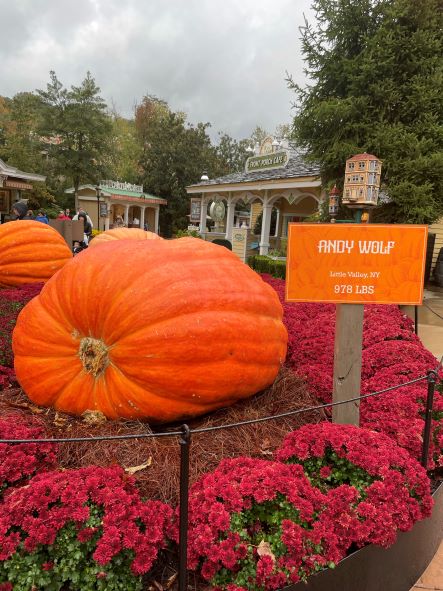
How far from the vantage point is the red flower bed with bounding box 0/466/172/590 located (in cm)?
140

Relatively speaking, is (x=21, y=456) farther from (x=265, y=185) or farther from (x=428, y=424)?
(x=265, y=185)

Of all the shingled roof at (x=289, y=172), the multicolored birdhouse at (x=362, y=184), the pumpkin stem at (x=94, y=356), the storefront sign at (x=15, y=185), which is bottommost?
the pumpkin stem at (x=94, y=356)

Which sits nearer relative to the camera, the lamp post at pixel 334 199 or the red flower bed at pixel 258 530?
the red flower bed at pixel 258 530

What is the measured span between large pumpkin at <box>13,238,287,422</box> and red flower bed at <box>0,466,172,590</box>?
0.68 metres

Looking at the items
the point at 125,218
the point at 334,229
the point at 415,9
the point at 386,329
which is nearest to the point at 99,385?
the point at 334,229

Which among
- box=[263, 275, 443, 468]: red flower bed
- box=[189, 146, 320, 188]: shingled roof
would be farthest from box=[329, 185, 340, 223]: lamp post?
box=[263, 275, 443, 468]: red flower bed

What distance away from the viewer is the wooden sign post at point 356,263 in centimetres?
230

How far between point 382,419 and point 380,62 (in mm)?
9043

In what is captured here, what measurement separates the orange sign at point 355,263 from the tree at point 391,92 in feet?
25.3

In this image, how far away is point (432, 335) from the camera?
7.09 m

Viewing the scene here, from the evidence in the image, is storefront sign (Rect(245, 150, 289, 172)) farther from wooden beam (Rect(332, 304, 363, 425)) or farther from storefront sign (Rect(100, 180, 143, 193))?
wooden beam (Rect(332, 304, 363, 425))

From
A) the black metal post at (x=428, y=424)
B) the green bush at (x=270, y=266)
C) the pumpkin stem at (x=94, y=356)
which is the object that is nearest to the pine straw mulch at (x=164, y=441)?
the pumpkin stem at (x=94, y=356)

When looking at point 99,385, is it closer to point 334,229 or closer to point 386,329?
point 334,229

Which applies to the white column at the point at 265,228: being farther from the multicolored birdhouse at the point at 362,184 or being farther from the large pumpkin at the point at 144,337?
the large pumpkin at the point at 144,337
